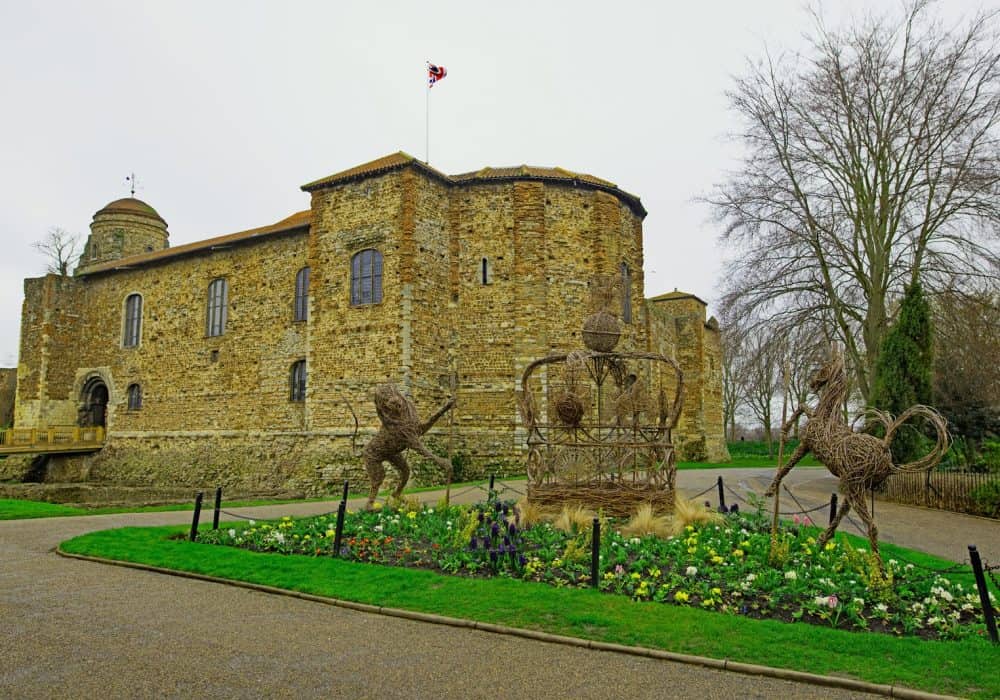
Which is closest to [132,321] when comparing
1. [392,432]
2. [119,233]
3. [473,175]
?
[119,233]

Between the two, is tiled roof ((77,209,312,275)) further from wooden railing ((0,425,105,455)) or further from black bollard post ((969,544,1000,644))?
black bollard post ((969,544,1000,644))

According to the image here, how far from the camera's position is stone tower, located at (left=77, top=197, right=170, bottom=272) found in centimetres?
3972

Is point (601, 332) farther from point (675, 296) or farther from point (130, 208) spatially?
point (130, 208)

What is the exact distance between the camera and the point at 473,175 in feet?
75.6

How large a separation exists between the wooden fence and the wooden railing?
28.3 metres

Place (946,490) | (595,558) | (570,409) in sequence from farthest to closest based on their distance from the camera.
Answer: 1. (946,490)
2. (570,409)
3. (595,558)

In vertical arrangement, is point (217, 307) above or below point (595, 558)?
above

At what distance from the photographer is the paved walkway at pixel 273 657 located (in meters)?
5.07

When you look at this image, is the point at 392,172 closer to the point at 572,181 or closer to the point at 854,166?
Answer: the point at 572,181

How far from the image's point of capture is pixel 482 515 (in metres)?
10.6

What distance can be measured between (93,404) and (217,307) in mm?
9344

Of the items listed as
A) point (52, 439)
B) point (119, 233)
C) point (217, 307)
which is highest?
point (119, 233)

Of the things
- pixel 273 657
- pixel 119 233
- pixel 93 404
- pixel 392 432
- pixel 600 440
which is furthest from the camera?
pixel 119 233

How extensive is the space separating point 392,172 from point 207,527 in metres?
13.3
